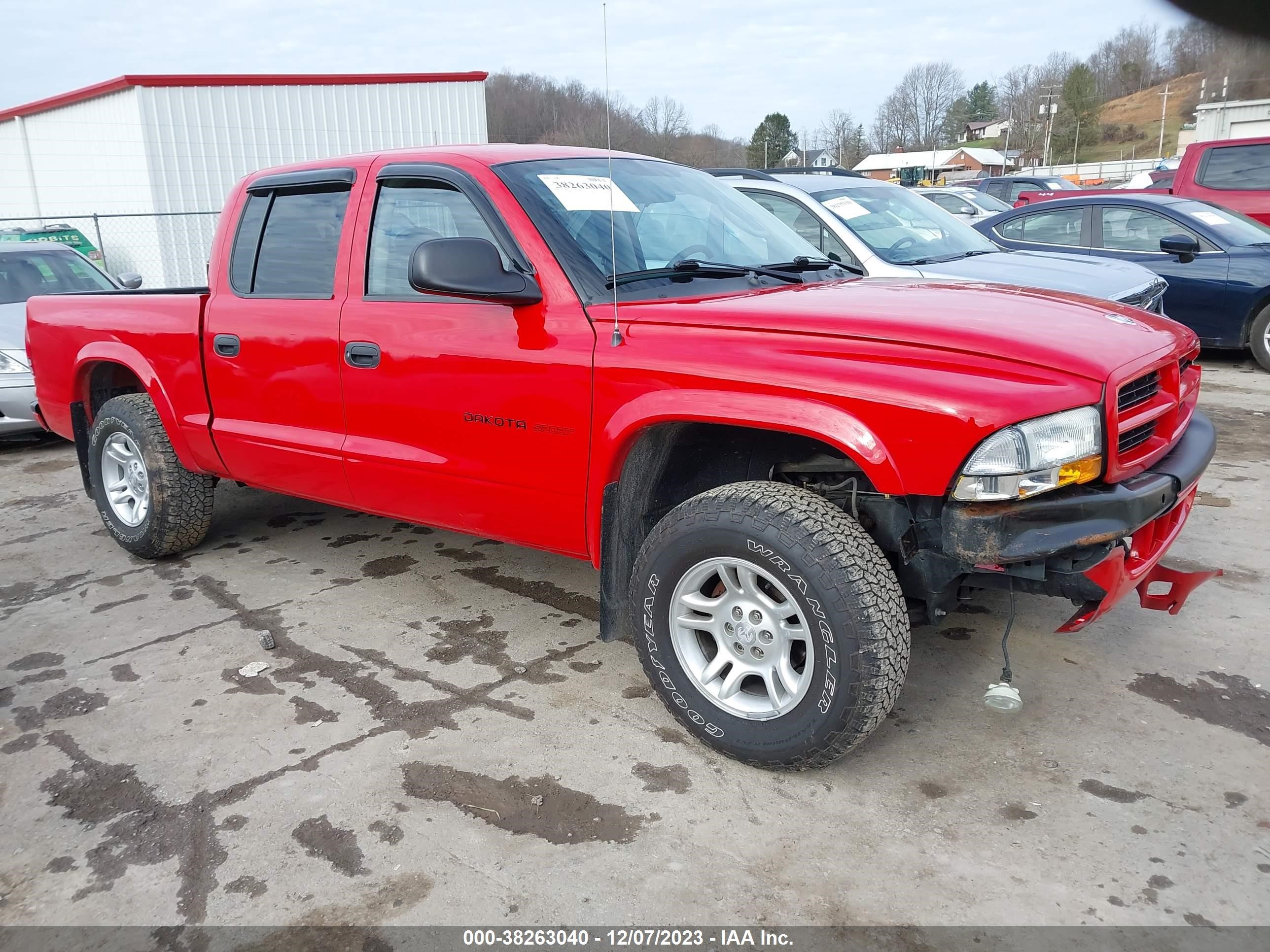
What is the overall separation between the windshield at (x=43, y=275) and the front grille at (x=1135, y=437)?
27.5 feet

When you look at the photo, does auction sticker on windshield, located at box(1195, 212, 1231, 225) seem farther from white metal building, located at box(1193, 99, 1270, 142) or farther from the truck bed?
the truck bed

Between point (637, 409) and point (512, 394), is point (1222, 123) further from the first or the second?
point (512, 394)

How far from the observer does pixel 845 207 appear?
6852 millimetres

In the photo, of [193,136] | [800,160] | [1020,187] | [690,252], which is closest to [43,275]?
[690,252]

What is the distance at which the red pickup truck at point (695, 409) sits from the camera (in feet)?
8.32

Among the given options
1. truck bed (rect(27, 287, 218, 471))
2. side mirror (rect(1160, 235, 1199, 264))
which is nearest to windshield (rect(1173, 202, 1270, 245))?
side mirror (rect(1160, 235, 1199, 264))

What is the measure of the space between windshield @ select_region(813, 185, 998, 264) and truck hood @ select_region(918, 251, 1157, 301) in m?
0.19

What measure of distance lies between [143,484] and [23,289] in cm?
476

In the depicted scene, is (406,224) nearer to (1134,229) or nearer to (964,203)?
(1134,229)

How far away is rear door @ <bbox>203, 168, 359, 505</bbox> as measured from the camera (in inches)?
152

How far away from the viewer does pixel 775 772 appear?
2.90 metres

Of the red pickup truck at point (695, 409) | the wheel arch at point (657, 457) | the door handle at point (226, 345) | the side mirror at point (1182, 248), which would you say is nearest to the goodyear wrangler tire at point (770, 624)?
the red pickup truck at point (695, 409)

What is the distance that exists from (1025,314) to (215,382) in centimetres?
330

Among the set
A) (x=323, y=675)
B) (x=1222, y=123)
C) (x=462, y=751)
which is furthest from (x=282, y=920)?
(x=1222, y=123)
